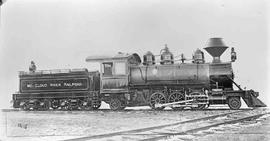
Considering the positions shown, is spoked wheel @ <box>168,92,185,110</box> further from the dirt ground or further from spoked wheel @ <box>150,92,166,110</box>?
the dirt ground

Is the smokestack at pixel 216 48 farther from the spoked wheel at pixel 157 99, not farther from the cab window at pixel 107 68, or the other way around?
the cab window at pixel 107 68

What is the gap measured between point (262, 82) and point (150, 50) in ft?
9.68

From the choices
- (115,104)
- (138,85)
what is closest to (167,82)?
(138,85)

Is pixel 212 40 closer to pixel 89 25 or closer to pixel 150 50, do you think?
pixel 150 50

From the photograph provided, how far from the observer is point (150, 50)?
8812 mm

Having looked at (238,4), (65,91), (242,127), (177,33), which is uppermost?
(238,4)

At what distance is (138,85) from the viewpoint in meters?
9.57

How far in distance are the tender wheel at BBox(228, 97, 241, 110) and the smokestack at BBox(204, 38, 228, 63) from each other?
3.61 ft

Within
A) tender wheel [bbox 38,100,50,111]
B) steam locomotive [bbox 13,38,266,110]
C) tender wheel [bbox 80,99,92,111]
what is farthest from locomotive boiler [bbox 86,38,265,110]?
tender wheel [bbox 38,100,50,111]

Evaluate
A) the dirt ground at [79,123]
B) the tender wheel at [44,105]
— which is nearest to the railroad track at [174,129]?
the dirt ground at [79,123]

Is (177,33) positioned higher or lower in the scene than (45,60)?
higher

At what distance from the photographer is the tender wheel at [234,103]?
8758mm

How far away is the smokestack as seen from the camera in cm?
791

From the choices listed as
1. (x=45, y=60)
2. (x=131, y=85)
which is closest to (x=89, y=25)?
(x=45, y=60)
